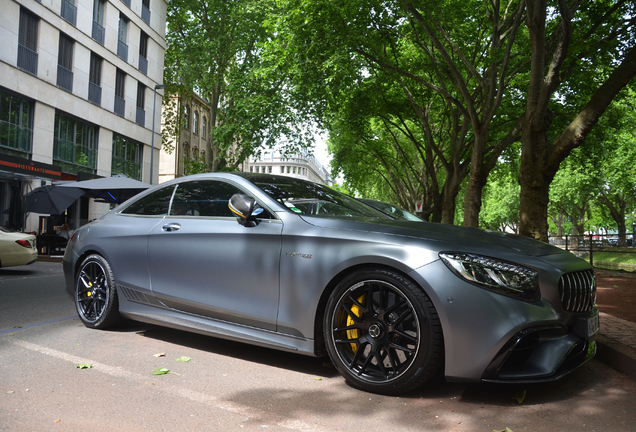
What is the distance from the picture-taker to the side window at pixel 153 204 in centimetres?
465

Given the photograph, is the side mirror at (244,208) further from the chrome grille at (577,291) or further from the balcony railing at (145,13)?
the balcony railing at (145,13)

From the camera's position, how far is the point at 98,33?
80.5ft

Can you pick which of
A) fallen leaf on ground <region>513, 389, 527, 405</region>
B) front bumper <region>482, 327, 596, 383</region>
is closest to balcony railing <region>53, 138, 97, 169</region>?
fallen leaf on ground <region>513, 389, 527, 405</region>

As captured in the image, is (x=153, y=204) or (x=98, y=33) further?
(x=98, y=33)

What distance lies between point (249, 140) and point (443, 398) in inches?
819

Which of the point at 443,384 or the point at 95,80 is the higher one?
the point at 95,80

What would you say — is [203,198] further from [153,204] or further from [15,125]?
[15,125]

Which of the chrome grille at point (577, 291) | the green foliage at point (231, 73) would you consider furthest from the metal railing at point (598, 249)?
the chrome grille at point (577, 291)

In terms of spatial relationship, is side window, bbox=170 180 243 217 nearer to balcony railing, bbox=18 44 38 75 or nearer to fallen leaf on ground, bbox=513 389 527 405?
fallen leaf on ground, bbox=513 389 527 405


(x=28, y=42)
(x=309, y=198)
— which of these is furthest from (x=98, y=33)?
(x=309, y=198)

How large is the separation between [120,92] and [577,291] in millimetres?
27255

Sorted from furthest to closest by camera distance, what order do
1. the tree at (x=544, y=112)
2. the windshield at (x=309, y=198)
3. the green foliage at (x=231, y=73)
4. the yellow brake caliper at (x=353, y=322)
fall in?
the green foliage at (x=231, y=73), the tree at (x=544, y=112), the windshield at (x=309, y=198), the yellow brake caliper at (x=353, y=322)

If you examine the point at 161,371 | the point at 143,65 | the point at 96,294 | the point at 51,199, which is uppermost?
the point at 143,65

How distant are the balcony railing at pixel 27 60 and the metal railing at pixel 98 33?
4.44 meters
